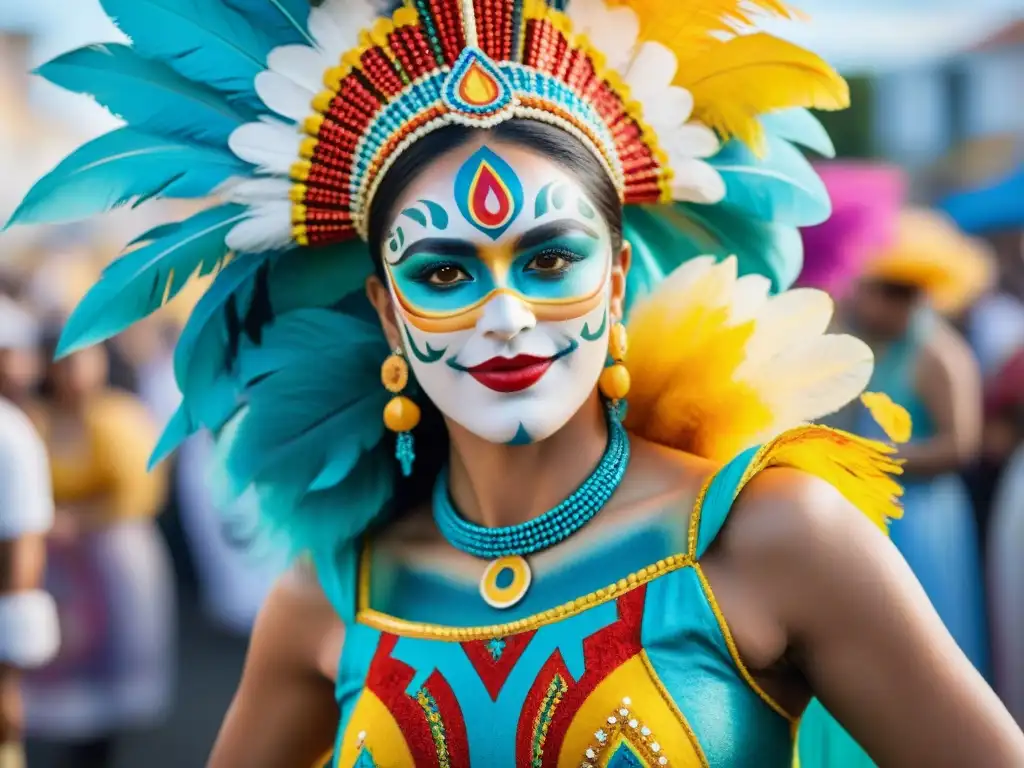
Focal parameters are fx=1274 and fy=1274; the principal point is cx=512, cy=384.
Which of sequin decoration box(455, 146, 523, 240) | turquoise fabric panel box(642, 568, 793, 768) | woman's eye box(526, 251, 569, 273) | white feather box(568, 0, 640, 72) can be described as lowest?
turquoise fabric panel box(642, 568, 793, 768)

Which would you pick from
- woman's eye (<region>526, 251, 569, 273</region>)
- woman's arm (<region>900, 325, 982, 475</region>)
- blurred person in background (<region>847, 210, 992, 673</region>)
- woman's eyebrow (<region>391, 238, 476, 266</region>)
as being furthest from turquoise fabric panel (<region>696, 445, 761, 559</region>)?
woman's arm (<region>900, 325, 982, 475</region>)

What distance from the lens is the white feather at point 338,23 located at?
2092 millimetres

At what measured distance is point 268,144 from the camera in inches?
84.4

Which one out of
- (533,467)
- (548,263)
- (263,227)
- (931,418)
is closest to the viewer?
(548,263)

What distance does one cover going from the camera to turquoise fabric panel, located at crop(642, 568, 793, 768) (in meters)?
1.83

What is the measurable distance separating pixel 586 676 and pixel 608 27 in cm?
104

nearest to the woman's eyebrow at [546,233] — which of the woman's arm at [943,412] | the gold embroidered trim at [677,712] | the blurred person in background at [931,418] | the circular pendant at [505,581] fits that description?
the circular pendant at [505,581]

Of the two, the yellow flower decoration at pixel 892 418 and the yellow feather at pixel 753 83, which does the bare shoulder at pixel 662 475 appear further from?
the yellow feather at pixel 753 83

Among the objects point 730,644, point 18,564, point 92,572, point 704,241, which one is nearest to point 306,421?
point 704,241

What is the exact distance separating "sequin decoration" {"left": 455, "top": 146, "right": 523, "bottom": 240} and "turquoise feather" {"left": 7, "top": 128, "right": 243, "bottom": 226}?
45 cm

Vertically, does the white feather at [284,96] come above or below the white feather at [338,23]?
below

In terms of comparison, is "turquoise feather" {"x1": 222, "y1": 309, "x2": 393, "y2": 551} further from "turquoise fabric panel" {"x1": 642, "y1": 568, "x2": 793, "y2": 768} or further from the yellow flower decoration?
the yellow flower decoration

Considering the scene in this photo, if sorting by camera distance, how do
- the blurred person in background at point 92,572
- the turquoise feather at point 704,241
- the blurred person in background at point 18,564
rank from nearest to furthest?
the turquoise feather at point 704,241 → the blurred person in background at point 18,564 → the blurred person in background at point 92,572

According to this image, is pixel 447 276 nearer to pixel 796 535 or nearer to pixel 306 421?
pixel 306 421
